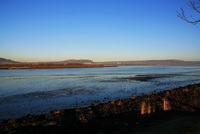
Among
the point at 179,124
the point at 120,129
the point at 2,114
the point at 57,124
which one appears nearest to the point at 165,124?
the point at 179,124

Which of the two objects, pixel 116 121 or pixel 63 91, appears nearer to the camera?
pixel 116 121

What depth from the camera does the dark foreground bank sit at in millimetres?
8453

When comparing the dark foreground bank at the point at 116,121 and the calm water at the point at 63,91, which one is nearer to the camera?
the dark foreground bank at the point at 116,121

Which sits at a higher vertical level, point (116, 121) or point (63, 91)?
point (116, 121)

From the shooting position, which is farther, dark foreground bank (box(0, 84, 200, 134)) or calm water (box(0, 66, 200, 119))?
calm water (box(0, 66, 200, 119))

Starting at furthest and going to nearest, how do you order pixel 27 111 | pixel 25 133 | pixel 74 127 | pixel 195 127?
1. pixel 27 111
2. pixel 74 127
3. pixel 25 133
4. pixel 195 127

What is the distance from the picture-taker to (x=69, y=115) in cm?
1142

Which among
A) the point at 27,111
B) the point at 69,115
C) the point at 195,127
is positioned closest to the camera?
the point at 195,127

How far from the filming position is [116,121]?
393 inches

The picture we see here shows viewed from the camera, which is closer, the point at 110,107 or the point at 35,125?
the point at 35,125

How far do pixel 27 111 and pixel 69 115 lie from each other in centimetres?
392

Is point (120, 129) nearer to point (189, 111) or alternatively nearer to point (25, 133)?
point (25, 133)

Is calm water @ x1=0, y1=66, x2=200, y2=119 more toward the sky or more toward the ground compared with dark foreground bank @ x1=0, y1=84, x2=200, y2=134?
more toward the ground

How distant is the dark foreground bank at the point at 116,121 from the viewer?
27.7 feet
